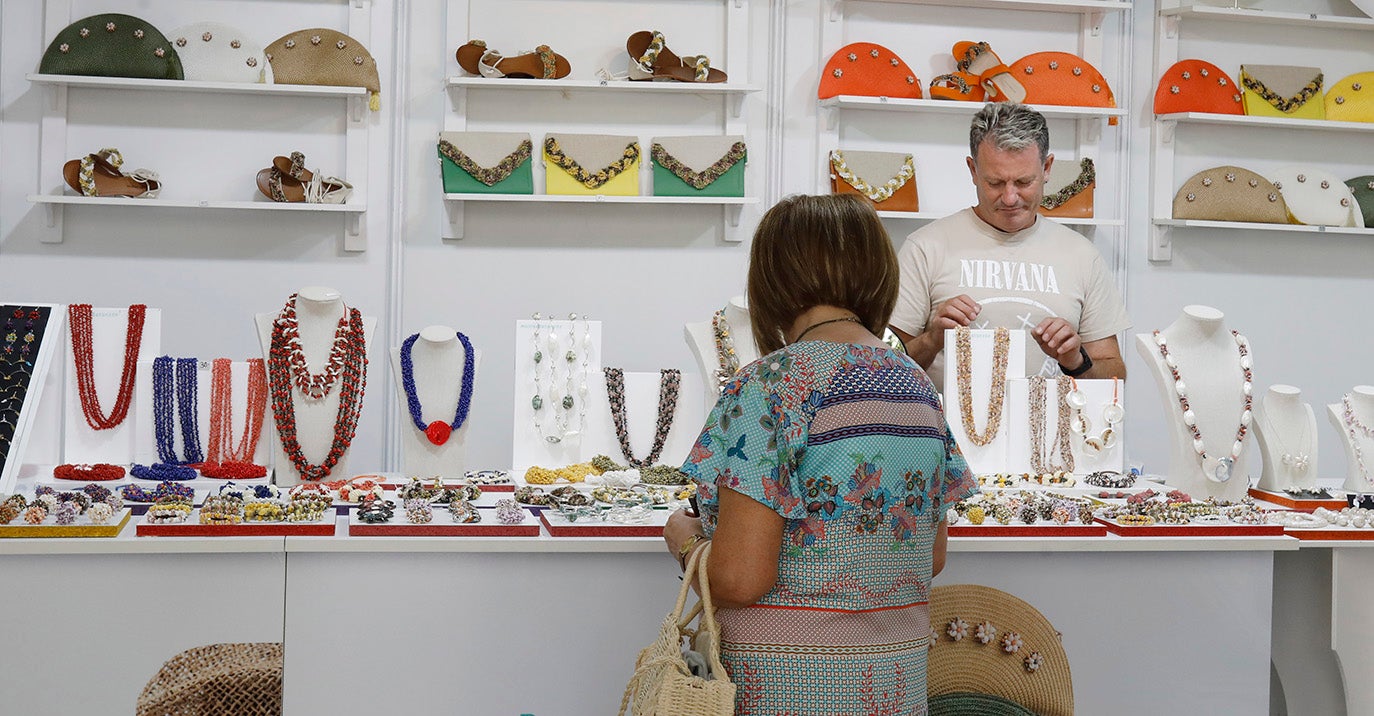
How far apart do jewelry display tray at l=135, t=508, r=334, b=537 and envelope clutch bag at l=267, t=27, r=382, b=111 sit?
7.10 ft

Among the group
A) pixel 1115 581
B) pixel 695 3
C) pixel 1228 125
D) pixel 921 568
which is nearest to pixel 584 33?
pixel 695 3

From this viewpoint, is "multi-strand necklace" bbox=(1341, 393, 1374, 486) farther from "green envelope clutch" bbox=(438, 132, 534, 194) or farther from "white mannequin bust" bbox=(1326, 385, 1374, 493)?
"green envelope clutch" bbox=(438, 132, 534, 194)

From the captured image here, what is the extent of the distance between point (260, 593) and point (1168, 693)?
171 cm

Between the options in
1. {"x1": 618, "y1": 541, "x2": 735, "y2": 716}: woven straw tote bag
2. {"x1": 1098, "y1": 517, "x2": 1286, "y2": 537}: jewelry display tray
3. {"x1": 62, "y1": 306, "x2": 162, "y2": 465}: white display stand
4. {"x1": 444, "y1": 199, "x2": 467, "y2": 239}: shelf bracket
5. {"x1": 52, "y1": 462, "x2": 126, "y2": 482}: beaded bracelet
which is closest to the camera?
{"x1": 618, "y1": 541, "x2": 735, "y2": 716}: woven straw tote bag

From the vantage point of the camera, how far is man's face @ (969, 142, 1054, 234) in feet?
10.5

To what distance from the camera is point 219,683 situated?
2172 millimetres

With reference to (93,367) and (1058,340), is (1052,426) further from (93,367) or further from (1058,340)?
(93,367)

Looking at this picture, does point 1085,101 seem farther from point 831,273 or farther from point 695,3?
point 831,273

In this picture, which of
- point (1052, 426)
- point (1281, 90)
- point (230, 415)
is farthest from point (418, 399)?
point (1281, 90)

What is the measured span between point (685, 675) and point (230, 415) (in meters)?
1.74

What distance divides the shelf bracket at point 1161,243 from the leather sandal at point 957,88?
0.87m

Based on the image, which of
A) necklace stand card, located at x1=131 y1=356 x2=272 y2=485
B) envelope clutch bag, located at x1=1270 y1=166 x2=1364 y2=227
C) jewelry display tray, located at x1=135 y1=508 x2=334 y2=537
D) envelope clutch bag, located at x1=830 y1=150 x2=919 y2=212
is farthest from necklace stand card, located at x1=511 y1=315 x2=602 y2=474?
envelope clutch bag, located at x1=1270 y1=166 x2=1364 y2=227

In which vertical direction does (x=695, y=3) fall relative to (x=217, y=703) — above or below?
above

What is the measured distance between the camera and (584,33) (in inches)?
170
